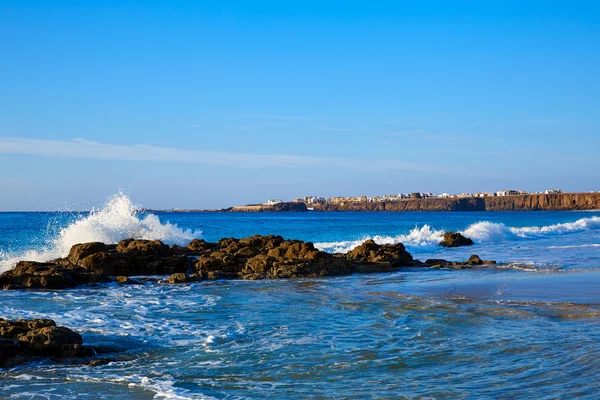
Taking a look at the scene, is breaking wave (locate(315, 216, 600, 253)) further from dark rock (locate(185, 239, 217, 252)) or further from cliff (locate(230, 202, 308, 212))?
cliff (locate(230, 202, 308, 212))

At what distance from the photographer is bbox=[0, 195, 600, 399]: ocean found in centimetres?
672

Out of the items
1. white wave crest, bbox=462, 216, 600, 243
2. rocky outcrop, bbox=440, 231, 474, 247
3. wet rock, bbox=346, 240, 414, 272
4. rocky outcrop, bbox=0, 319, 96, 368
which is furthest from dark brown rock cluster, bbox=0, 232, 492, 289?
white wave crest, bbox=462, 216, 600, 243

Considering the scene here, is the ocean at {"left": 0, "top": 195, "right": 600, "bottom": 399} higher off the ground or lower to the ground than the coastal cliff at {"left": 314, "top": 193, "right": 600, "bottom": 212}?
lower

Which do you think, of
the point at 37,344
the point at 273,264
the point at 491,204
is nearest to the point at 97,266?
the point at 273,264

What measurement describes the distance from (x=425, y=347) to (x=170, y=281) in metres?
9.59

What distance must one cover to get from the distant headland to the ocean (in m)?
140

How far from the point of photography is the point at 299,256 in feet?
64.8

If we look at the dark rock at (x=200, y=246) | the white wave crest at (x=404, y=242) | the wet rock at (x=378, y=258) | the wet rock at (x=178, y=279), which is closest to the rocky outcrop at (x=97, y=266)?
the dark rock at (x=200, y=246)

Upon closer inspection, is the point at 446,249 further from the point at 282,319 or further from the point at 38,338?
the point at 38,338

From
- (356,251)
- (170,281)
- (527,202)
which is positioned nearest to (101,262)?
(170,281)

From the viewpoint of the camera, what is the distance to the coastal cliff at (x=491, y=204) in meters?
149

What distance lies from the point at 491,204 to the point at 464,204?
25.0 feet

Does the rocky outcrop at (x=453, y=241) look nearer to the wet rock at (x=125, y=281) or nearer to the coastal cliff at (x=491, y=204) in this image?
the wet rock at (x=125, y=281)

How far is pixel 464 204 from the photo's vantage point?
159 m
